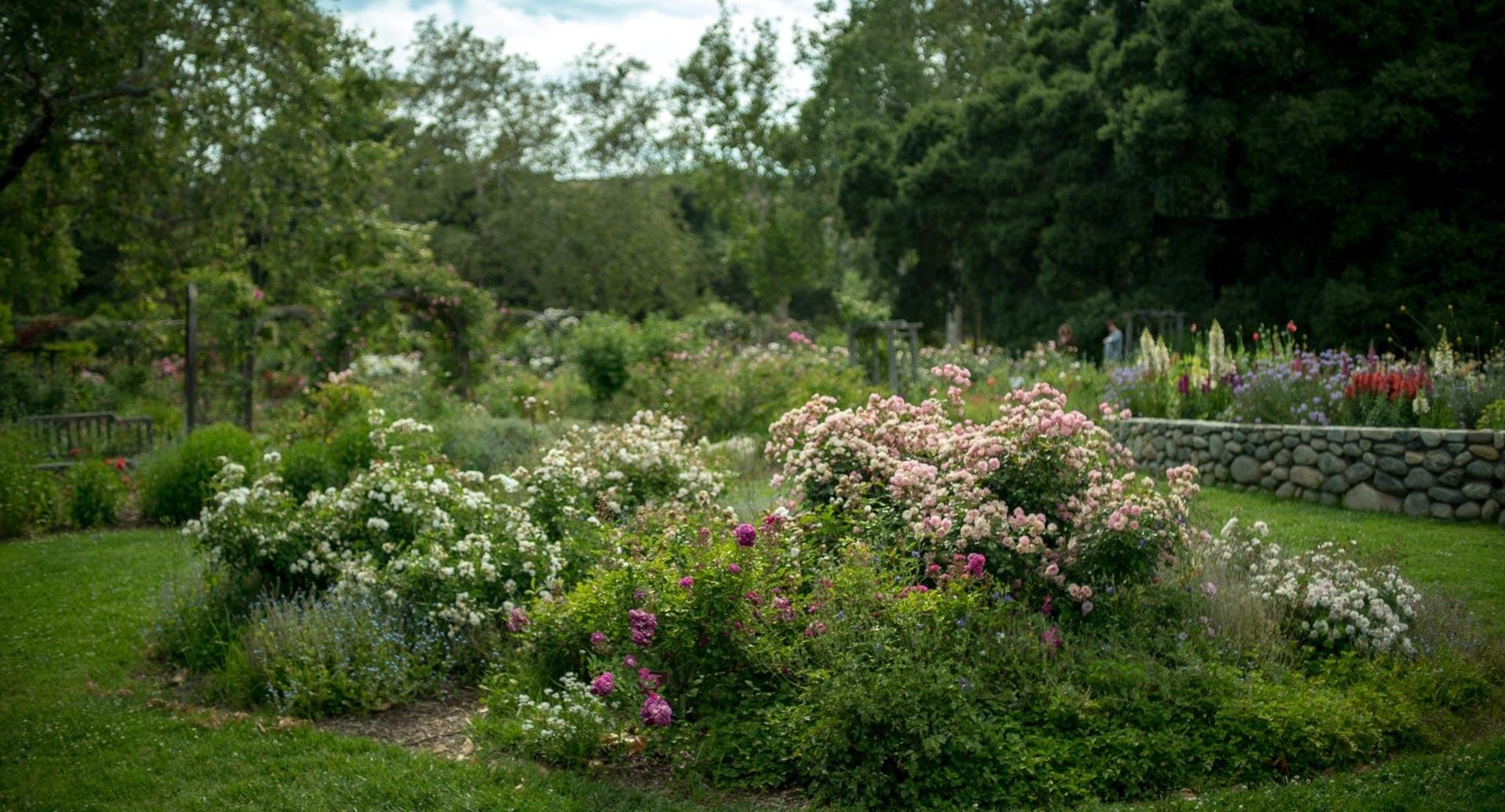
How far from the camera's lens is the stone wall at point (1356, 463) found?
823 cm

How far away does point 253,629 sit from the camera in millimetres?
5527

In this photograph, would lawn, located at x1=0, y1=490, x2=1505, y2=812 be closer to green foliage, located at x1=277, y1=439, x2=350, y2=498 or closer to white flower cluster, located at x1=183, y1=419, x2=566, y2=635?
white flower cluster, located at x1=183, y1=419, x2=566, y2=635

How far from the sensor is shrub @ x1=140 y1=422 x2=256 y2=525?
992cm

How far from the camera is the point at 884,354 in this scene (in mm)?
16328

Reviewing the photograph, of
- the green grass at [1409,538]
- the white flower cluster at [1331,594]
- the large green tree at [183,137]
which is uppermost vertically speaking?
the large green tree at [183,137]

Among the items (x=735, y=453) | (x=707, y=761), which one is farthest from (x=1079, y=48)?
(x=707, y=761)

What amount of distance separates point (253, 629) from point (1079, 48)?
21.8 meters

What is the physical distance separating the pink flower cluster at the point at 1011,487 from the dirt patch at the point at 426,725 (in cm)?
211

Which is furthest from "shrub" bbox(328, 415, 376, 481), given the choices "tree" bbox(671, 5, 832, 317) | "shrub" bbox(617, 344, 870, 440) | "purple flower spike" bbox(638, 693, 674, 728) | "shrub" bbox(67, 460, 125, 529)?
"tree" bbox(671, 5, 832, 317)

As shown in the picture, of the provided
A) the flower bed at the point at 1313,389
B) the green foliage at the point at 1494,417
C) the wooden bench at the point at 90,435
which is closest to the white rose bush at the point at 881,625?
the green foliage at the point at 1494,417

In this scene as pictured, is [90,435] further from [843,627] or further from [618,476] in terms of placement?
[843,627]

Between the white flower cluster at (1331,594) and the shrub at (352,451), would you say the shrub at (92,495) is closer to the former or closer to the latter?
the shrub at (352,451)

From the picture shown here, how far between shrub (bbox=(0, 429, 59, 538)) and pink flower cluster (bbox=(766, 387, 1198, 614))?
771cm

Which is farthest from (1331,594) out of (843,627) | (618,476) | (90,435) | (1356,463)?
(90,435)
